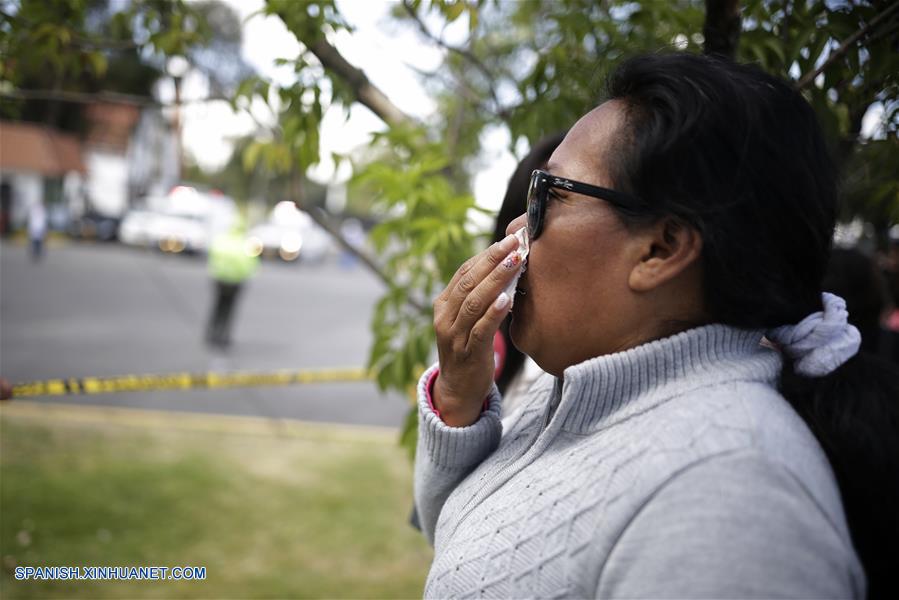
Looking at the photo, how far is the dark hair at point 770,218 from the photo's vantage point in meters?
1.02

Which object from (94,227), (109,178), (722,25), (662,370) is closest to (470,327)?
(662,370)

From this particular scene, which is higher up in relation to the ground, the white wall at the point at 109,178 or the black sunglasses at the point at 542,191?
the black sunglasses at the point at 542,191

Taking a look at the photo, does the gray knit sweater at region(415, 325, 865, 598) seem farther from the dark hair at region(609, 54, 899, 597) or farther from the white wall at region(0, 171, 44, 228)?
the white wall at region(0, 171, 44, 228)

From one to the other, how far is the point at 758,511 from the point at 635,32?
2.02 metres

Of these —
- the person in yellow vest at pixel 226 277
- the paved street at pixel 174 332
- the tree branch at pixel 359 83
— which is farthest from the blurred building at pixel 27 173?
the tree branch at pixel 359 83

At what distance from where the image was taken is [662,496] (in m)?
0.91

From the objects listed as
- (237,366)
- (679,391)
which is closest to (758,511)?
(679,391)

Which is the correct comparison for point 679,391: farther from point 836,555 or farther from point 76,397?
point 76,397

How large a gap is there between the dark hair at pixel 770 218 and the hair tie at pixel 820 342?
0.02 meters

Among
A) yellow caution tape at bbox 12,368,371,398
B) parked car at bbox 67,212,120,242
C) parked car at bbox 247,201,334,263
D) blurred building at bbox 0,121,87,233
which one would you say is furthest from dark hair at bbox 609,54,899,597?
blurred building at bbox 0,121,87,233

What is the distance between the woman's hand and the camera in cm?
123

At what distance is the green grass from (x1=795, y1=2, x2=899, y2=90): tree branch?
3.22m

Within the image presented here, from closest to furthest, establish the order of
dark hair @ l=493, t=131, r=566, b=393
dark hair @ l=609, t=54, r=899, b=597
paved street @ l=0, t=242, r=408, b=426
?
dark hair @ l=609, t=54, r=899, b=597
dark hair @ l=493, t=131, r=566, b=393
paved street @ l=0, t=242, r=408, b=426

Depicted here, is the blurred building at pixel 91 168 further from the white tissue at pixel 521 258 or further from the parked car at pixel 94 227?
the white tissue at pixel 521 258
